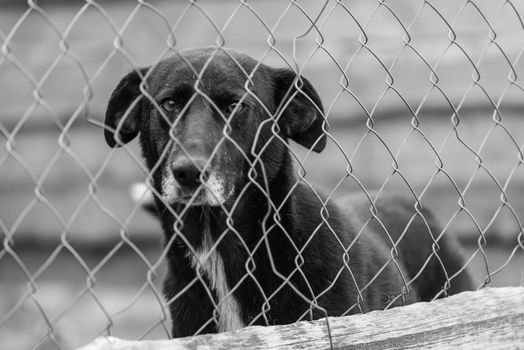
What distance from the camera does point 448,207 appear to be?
6059 millimetres

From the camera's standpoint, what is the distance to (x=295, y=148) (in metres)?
6.00

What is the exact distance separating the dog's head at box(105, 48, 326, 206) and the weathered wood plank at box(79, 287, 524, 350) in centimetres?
60

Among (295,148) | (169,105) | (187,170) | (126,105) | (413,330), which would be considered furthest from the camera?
(295,148)

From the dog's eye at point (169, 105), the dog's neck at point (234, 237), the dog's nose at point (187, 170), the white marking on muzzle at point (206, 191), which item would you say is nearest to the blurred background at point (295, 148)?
the dog's neck at point (234, 237)

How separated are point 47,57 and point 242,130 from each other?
12.0 ft

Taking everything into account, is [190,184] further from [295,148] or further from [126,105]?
[295,148]

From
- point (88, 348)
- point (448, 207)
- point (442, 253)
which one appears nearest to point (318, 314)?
point (88, 348)

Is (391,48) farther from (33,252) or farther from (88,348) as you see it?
(88,348)

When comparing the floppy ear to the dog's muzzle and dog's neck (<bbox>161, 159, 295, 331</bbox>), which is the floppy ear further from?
the dog's muzzle

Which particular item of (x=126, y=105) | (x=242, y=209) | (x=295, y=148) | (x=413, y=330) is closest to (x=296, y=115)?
(x=242, y=209)

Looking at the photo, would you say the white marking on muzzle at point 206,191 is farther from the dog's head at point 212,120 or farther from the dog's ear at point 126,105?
the dog's ear at point 126,105

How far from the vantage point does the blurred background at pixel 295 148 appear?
19.4 feet

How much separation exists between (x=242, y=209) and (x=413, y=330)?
0.94 metres

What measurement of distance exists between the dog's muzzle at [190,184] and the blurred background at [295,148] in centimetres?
292
